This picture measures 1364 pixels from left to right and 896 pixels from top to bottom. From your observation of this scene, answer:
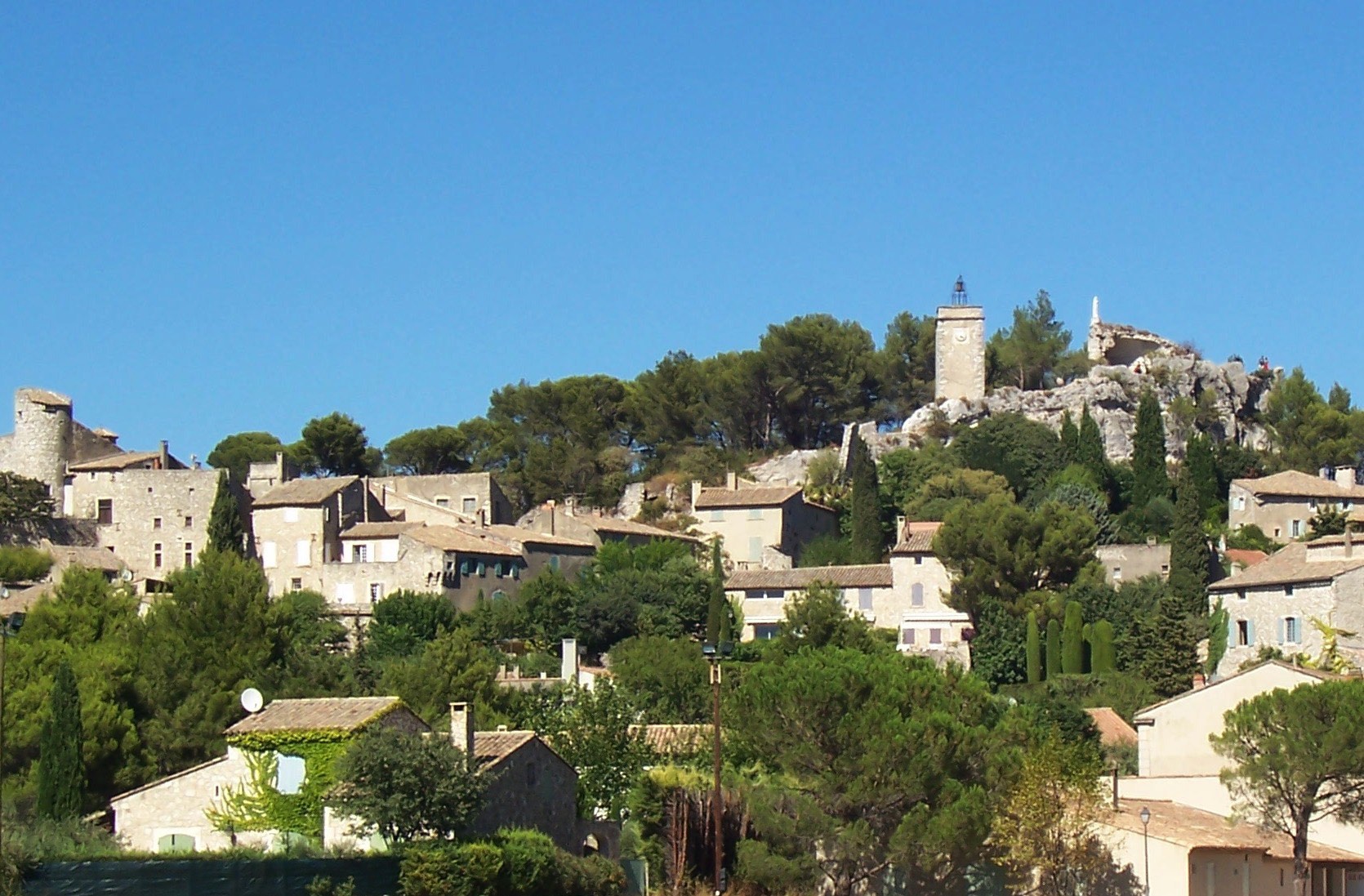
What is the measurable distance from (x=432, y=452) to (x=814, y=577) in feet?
105

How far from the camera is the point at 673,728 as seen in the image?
44.3 meters

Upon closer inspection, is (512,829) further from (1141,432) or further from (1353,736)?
(1141,432)

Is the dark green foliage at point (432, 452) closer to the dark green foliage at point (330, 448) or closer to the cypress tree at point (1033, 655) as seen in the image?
the dark green foliage at point (330, 448)

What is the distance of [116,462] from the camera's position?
72.2 meters

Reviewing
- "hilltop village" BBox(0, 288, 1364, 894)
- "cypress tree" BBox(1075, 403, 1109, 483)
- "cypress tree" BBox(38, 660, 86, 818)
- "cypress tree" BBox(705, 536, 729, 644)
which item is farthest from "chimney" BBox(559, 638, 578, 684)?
"cypress tree" BBox(1075, 403, 1109, 483)

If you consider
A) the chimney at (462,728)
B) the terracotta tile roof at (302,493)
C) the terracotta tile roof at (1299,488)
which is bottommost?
the chimney at (462,728)

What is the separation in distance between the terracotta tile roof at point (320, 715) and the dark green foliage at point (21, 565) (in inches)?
1200

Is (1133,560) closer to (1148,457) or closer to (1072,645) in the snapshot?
(1072,645)

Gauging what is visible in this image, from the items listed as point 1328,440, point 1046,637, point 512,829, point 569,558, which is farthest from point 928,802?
point 1328,440

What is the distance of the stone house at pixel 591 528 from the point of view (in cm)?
7222

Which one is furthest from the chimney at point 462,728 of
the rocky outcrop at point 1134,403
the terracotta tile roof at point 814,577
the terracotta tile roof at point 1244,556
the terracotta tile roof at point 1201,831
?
the rocky outcrop at point 1134,403

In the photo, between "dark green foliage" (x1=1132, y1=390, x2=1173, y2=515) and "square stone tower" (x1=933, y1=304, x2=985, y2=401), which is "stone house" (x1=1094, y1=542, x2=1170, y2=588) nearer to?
"dark green foliage" (x1=1132, y1=390, x2=1173, y2=515)

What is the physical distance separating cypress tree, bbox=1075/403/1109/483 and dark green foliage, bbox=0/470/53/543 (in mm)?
35844

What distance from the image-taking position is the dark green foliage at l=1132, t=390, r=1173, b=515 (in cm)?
7306
